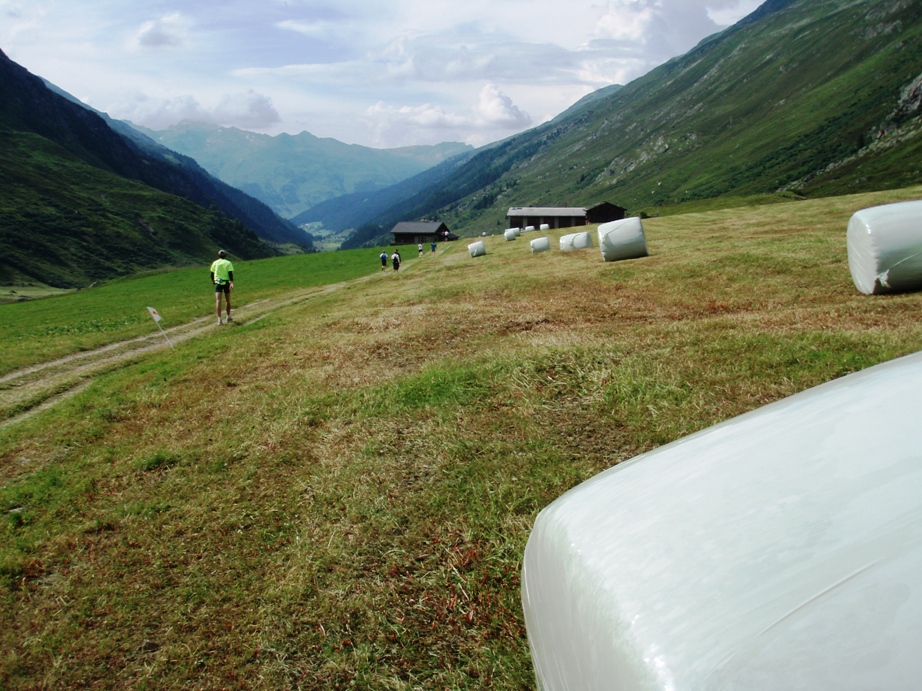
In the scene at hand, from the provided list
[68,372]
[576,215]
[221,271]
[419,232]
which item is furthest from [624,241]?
[419,232]

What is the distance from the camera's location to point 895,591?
5.88 ft

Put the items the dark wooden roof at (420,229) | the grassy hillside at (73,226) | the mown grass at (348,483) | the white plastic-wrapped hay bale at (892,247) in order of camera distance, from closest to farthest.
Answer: the mown grass at (348,483)
the white plastic-wrapped hay bale at (892,247)
the grassy hillside at (73,226)
the dark wooden roof at (420,229)

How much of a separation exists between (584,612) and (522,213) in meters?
140

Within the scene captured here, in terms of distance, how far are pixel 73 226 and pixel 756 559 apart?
197299 mm

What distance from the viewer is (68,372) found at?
16469 mm

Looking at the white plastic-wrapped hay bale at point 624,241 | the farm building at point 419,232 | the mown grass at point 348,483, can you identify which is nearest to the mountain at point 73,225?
the farm building at point 419,232

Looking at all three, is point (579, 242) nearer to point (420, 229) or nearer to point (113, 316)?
point (113, 316)

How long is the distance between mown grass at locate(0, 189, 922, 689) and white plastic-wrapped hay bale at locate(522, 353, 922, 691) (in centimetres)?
164

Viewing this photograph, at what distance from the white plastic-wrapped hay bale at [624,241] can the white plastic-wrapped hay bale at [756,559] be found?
2465 cm

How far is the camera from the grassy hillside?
136 metres

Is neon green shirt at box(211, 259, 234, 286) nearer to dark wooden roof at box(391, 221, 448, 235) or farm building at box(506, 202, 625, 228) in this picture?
farm building at box(506, 202, 625, 228)

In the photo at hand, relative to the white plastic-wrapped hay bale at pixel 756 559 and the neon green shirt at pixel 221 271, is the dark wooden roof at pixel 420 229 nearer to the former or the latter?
the neon green shirt at pixel 221 271

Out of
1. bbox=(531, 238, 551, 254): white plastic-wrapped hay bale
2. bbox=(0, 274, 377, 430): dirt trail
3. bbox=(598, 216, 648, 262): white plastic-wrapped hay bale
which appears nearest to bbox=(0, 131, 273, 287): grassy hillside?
bbox=(531, 238, 551, 254): white plastic-wrapped hay bale

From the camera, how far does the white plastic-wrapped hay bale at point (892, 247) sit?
11070mm
